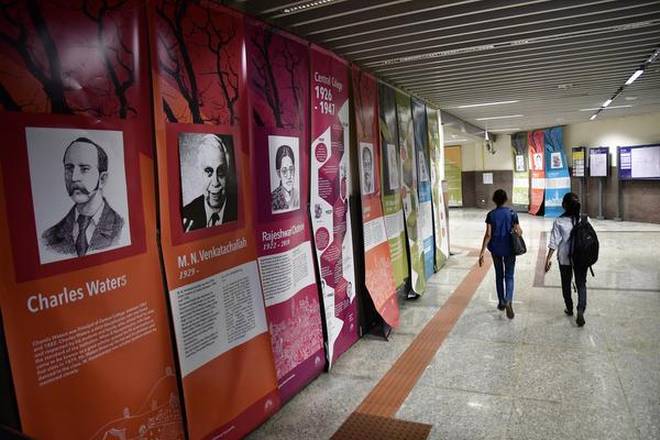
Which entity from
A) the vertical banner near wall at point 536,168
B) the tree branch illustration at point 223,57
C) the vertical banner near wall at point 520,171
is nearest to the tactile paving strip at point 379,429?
the tree branch illustration at point 223,57

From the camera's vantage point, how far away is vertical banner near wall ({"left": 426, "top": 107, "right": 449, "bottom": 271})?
7.95 metres

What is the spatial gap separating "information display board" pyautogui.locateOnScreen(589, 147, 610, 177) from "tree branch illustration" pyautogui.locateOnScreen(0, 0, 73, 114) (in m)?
14.9

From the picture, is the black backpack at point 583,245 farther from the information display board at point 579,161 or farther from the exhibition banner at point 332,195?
the information display board at point 579,161

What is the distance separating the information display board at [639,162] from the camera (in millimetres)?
12383

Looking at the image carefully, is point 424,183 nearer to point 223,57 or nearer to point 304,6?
point 304,6

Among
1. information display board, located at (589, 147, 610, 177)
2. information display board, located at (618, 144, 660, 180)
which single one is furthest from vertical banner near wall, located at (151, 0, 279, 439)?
information display board, located at (589, 147, 610, 177)

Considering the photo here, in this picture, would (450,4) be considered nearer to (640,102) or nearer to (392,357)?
(392,357)

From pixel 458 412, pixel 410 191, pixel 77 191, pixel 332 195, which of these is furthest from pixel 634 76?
pixel 77 191

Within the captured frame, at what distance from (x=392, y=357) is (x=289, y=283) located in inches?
59.8

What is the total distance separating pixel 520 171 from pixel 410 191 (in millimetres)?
12605

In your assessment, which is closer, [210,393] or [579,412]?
[210,393]

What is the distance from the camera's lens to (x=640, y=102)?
9617 millimetres

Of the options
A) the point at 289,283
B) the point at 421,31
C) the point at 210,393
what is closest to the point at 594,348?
the point at 289,283

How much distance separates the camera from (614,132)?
13.6 meters
